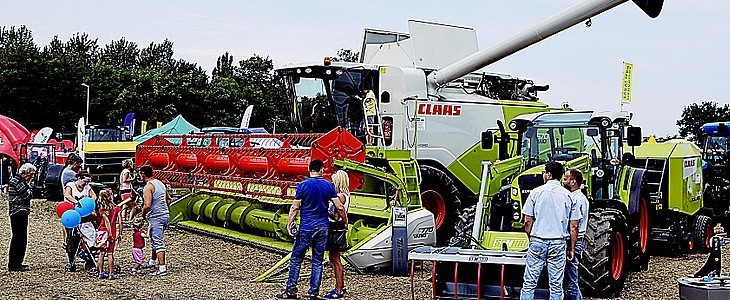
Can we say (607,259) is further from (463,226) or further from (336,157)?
(336,157)

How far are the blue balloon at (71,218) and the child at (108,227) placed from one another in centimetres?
29

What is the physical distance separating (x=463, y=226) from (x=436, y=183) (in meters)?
3.95

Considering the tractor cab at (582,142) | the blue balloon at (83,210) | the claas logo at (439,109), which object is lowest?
the blue balloon at (83,210)

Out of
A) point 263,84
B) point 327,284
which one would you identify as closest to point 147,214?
point 327,284

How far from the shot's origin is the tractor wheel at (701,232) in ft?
41.8

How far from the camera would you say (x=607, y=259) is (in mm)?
8531

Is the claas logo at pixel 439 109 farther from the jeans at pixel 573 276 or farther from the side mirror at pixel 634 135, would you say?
the jeans at pixel 573 276

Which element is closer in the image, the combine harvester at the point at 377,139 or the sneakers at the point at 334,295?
the sneakers at the point at 334,295

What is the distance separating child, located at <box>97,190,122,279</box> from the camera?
10.2 metres

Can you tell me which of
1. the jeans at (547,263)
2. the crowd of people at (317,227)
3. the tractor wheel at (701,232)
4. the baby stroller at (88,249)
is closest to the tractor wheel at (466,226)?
the crowd of people at (317,227)

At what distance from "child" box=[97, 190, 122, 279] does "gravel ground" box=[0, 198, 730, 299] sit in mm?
177

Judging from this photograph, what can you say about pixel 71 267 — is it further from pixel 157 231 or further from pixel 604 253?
pixel 604 253

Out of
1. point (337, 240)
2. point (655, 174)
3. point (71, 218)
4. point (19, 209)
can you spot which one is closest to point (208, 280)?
point (71, 218)

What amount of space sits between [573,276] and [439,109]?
22.0 feet
